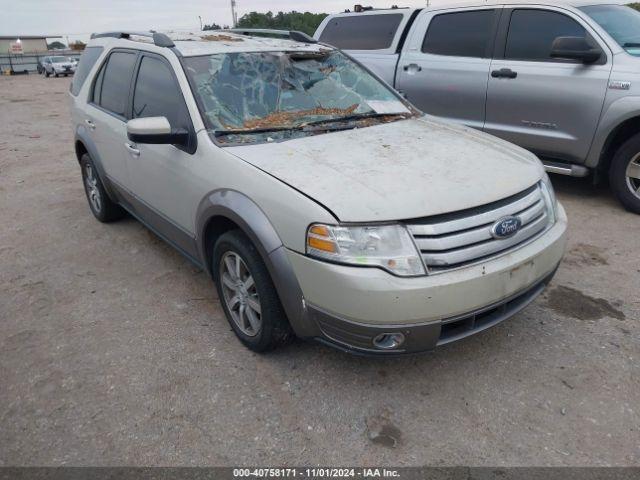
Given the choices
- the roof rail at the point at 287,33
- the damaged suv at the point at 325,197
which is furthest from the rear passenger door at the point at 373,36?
the damaged suv at the point at 325,197

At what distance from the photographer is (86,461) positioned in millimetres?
2262

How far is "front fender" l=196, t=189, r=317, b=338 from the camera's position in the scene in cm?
241

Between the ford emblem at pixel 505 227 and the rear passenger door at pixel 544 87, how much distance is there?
9.61 feet

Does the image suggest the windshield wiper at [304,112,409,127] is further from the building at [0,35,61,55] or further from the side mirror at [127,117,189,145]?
the building at [0,35,61,55]

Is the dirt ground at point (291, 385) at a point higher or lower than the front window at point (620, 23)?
lower

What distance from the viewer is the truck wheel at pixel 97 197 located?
4754mm

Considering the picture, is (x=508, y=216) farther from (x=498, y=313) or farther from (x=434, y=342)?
(x=434, y=342)

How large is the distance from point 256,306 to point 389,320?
2.72 ft

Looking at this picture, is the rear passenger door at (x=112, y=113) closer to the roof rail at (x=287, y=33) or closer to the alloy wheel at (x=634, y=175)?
the roof rail at (x=287, y=33)

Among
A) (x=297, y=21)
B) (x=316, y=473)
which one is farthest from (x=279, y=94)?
(x=297, y=21)

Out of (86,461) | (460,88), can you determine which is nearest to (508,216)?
(86,461)

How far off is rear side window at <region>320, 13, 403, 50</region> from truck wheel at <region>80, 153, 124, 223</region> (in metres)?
3.76

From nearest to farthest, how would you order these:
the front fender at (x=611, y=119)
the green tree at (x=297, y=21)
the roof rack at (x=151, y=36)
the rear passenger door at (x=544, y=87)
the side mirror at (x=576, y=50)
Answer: the roof rack at (x=151, y=36)
the front fender at (x=611, y=119)
the side mirror at (x=576, y=50)
the rear passenger door at (x=544, y=87)
the green tree at (x=297, y=21)

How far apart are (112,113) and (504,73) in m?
3.82
